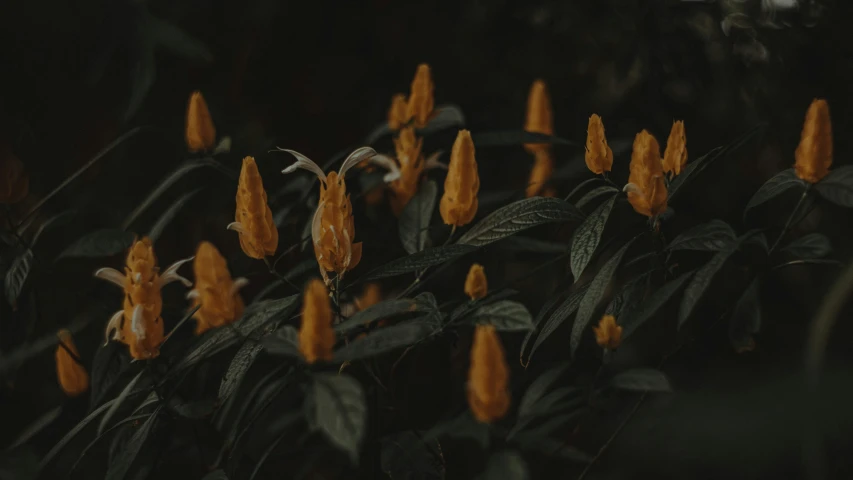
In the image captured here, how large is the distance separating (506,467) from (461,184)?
260 mm

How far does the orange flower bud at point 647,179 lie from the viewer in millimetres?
727

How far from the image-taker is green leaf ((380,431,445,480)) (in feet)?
2.45

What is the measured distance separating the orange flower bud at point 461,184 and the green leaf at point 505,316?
0.13 meters

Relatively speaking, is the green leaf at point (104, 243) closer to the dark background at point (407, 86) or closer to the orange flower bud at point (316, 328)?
the dark background at point (407, 86)

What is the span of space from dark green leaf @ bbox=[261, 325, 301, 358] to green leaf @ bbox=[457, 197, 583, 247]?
0.61ft

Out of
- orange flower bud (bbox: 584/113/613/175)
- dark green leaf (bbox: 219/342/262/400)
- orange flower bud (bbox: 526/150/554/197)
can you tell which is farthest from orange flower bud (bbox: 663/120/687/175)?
dark green leaf (bbox: 219/342/262/400)

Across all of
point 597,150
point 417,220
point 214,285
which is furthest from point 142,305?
point 597,150

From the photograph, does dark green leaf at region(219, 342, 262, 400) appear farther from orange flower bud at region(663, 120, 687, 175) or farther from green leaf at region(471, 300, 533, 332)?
orange flower bud at region(663, 120, 687, 175)

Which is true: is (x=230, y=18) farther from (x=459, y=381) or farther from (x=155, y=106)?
(x=459, y=381)

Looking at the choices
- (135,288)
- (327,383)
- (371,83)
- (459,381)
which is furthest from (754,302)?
(371,83)

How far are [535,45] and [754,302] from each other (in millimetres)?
1040

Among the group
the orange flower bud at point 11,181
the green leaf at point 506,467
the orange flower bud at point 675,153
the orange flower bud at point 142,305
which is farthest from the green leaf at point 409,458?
the orange flower bud at point 11,181

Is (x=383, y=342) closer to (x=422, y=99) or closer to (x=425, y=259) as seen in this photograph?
(x=425, y=259)

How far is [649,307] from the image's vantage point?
0.72 meters
